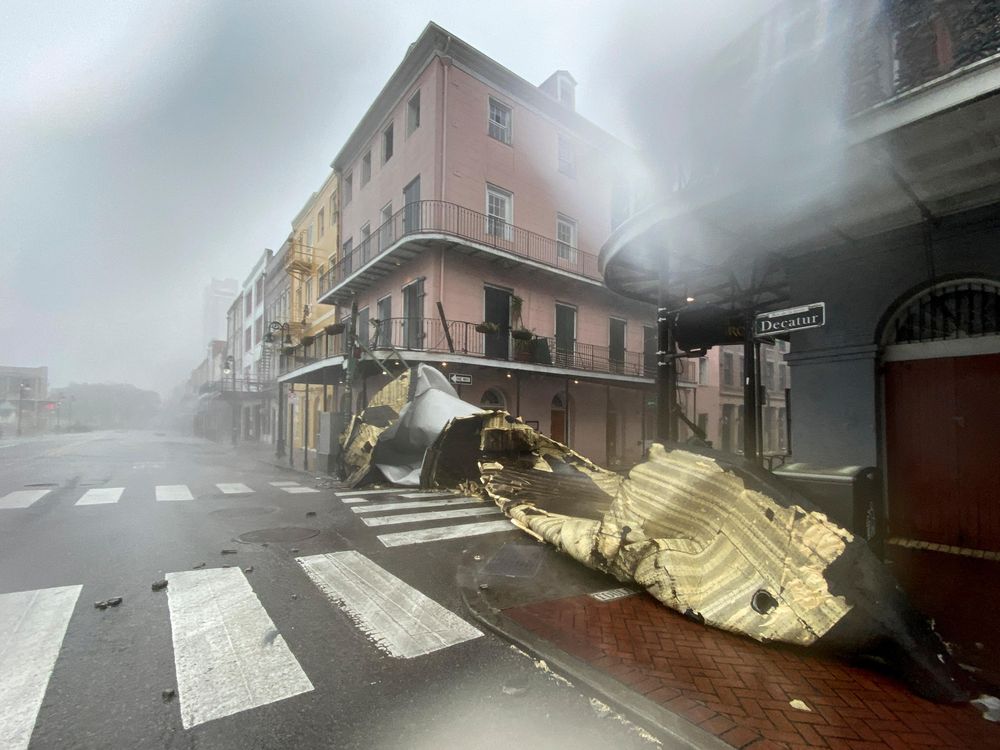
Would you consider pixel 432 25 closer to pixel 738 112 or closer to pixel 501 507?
pixel 738 112

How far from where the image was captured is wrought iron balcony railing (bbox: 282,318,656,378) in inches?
597

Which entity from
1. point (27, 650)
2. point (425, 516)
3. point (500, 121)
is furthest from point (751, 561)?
point (500, 121)

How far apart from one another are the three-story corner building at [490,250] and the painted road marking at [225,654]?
10111mm

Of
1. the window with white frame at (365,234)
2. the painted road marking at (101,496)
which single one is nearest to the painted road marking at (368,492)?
the painted road marking at (101,496)

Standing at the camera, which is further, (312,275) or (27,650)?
(312,275)

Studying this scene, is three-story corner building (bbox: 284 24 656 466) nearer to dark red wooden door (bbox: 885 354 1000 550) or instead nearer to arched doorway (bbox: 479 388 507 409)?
arched doorway (bbox: 479 388 507 409)

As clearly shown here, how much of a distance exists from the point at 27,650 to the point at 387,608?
2244 mm

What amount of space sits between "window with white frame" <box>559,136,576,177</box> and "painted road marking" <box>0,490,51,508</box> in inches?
697

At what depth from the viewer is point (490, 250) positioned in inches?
605

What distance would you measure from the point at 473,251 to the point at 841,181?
1158cm

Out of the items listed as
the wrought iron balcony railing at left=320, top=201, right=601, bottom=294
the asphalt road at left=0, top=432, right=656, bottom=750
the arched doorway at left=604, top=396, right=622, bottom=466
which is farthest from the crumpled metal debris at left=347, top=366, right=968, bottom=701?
the arched doorway at left=604, top=396, right=622, bottom=466

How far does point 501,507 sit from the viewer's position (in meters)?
7.46

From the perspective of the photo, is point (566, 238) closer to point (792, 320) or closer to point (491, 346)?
point (491, 346)

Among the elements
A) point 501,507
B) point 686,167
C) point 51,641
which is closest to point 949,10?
point 686,167
